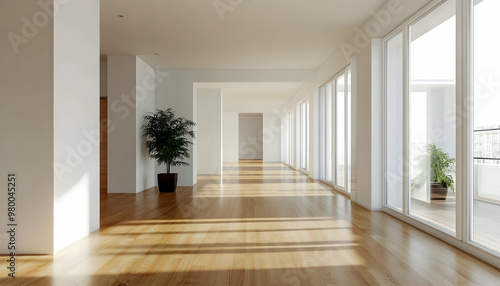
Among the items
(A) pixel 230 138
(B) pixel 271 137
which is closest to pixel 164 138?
(A) pixel 230 138

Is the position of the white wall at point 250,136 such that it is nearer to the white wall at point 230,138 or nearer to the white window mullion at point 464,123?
the white wall at point 230,138

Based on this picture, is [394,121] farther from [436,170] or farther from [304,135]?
[304,135]

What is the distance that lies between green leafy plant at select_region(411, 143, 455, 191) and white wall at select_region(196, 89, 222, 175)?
8.16m

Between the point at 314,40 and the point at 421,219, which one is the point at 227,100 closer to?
the point at 314,40

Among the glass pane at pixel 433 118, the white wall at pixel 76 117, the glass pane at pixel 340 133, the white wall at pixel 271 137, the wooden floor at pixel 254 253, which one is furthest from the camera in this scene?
the white wall at pixel 271 137

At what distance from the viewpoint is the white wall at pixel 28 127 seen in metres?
3.24

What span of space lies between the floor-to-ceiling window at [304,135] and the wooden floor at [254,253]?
7.07 meters

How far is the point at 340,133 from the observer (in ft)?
26.0

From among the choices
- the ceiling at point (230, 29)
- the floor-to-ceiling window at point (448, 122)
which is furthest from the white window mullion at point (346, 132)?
the floor-to-ceiling window at point (448, 122)

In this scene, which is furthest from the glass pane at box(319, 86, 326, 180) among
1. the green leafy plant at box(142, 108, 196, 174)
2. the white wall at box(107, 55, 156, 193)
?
the white wall at box(107, 55, 156, 193)

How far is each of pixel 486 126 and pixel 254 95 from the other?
1113cm

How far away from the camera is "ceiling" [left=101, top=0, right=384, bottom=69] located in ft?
16.4

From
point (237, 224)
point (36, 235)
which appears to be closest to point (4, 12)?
point (36, 235)

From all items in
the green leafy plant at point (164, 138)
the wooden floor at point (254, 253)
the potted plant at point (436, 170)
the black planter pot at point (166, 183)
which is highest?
the green leafy plant at point (164, 138)
